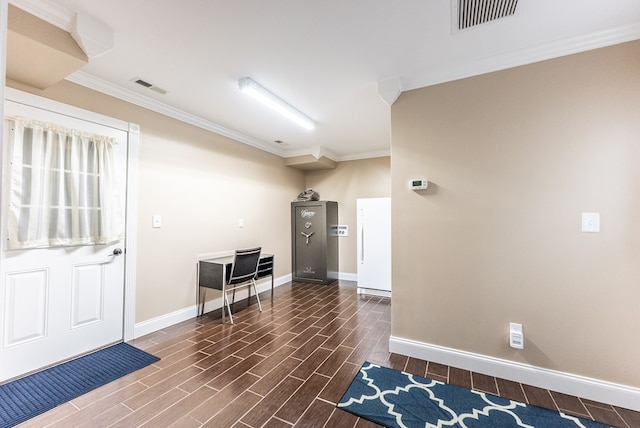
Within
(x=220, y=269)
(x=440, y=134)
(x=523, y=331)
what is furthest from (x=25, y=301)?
(x=523, y=331)

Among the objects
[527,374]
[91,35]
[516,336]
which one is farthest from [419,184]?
[91,35]

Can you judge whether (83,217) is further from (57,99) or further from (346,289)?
(346,289)

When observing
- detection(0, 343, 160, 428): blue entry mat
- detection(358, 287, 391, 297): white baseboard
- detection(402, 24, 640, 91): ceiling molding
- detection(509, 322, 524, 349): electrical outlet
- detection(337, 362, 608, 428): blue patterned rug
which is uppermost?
detection(402, 24, 640, 91): ceiling molding

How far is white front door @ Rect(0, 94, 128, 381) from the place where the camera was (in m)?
2.18

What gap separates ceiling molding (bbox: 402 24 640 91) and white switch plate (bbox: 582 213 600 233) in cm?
124

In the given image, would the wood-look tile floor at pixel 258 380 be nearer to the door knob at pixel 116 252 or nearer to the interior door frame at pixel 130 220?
the interior door frame at pixel 130 220

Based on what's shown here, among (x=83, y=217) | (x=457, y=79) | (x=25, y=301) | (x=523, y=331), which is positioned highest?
(x=457, y=79)

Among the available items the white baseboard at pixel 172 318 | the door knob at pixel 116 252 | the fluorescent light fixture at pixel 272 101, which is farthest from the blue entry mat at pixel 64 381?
the fluorescent light fixture at pixel 272 101

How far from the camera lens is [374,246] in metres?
4.53

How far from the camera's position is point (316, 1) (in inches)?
68.9

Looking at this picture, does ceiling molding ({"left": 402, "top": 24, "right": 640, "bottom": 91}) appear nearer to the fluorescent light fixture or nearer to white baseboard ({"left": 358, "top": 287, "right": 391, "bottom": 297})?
the fluorescent light fixture

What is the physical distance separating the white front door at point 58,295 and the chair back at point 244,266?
3.69ft

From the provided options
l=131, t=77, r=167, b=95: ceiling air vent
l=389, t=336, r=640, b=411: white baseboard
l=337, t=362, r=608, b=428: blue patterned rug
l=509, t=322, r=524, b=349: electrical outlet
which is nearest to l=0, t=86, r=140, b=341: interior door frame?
l=131, t=77, r=167, b=95: ceiling air vent

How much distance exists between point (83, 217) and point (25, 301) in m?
0.77
